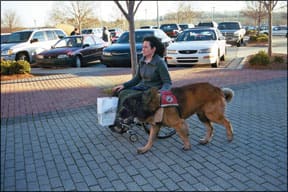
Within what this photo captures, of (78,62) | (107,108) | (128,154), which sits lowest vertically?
(128,154)

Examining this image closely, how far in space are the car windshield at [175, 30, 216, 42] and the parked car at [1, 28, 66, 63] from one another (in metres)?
7.81

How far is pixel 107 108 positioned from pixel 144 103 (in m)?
0.86

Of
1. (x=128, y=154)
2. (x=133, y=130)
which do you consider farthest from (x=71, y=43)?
(x=128, y=154)

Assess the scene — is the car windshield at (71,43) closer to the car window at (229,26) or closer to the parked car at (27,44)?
the parked car at (27,44)

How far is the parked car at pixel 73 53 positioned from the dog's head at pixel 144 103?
10.6m

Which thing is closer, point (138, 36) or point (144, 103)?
point (144, 103)

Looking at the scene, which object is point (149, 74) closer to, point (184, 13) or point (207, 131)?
point (207, 131)

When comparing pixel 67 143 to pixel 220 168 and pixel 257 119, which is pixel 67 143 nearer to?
pixel 220 168

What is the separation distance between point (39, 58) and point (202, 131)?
11.1 meters

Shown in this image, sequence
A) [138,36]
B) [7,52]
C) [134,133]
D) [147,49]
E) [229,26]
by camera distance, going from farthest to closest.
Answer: [229,26] → [7,52] → [138,36] → [134,133] → [147,49]

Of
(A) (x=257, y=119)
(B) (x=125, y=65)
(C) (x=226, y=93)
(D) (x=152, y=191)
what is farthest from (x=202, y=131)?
(B) (x=125, y=65)

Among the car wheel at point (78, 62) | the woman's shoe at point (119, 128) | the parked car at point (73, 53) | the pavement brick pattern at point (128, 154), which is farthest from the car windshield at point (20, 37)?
the woman's shoe at point (119, 128)

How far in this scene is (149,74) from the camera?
462cm

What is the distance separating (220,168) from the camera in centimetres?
391
